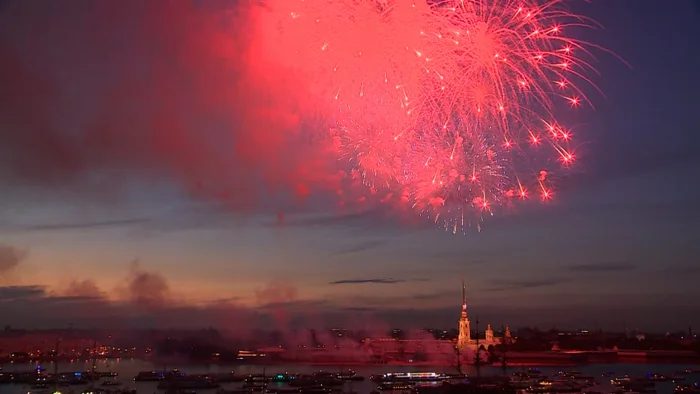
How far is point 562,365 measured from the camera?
56.0 meters

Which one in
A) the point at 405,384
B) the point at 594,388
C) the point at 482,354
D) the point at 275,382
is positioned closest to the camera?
the point at 594,388

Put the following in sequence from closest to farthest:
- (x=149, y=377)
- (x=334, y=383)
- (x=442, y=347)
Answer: (x=334, y=383), (x=149, y=377), (x=442, y=347)

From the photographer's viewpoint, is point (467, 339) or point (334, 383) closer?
point (334, 383)

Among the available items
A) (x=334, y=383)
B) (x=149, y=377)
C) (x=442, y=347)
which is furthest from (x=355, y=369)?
(x=334, y=383)

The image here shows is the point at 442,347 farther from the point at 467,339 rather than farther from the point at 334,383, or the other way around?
the point at 334,383

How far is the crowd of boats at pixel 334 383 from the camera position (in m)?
28.7

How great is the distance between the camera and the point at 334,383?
35594 millimetres

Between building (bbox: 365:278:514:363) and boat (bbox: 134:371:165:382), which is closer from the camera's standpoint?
boat (bbox: 134:371:165:382)

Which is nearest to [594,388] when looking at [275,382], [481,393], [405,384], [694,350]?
[405,384]

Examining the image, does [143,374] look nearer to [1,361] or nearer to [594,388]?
[1,361]

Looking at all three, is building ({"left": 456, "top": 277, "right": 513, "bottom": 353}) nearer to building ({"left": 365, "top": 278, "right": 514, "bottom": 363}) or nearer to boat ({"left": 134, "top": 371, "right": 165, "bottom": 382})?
building ({"left": 365, "top": 278, "right": 514, "bottom": 363})

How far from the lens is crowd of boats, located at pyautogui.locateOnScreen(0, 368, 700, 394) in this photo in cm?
2869

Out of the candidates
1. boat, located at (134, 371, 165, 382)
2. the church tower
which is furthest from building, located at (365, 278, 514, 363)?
boat, located at (134, 371, 165, 382)

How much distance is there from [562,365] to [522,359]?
336 centimetres
